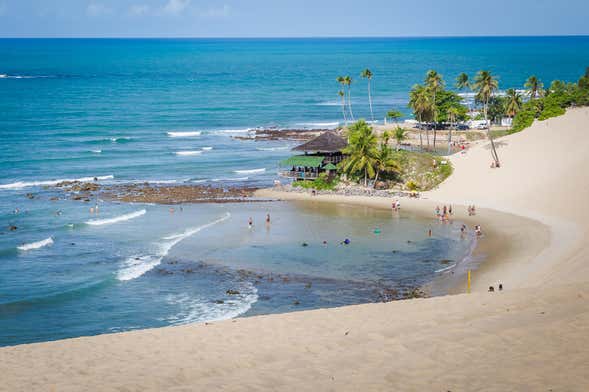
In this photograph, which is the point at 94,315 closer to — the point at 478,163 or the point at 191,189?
the point at 191,189

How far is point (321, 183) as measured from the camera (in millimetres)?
58844

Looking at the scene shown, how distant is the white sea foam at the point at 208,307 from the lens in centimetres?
3092

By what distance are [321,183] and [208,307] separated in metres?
27.5

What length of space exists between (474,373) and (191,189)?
42.7m

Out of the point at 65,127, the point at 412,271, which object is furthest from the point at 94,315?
the point at 65,127

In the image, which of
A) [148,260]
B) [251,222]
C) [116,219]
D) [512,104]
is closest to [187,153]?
[116,219]

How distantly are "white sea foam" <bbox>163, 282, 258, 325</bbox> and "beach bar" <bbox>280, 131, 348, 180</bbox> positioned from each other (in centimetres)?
2547

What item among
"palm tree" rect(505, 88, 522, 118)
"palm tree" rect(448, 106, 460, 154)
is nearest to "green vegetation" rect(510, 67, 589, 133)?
"palm tree" rect(505, 88, 522, 118)

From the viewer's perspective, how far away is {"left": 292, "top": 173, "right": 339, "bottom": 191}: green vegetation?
5838 cm

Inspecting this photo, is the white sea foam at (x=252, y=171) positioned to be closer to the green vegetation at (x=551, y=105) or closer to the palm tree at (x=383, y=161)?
the palm tree at (x=383, y=161)

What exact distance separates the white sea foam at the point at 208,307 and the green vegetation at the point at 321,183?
23.9 meters

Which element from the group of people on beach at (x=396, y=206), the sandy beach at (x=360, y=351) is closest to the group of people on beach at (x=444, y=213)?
the group of people on beach at (x=396, y=206)

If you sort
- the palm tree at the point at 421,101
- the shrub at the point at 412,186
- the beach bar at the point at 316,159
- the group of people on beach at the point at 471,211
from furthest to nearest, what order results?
the palm tree at the point at 421,101 → the beach bar at the point at 316,159 → the shrub at the point at 412,186 → the group of people on beach at the point at 471,211

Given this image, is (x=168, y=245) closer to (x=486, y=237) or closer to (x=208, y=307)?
(x=208, y=307)
